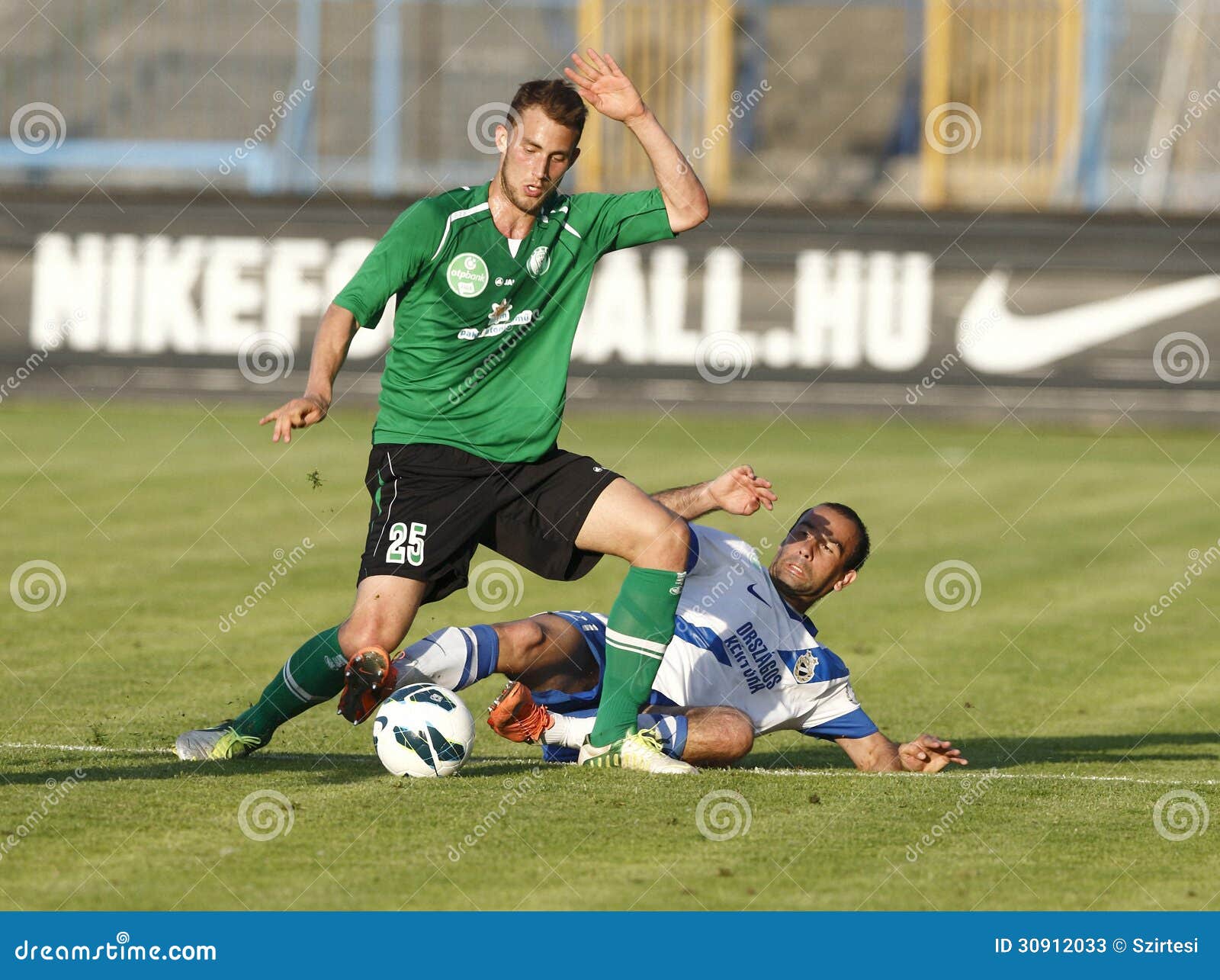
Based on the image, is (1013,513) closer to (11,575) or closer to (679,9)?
(11,575)

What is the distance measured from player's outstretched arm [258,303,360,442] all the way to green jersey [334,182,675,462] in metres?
0.28

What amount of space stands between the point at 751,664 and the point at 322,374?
2.07 m

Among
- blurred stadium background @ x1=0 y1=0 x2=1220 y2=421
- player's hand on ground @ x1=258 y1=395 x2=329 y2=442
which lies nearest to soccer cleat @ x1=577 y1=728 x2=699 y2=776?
player's hand on ground @ x1=258 y1=395 x2=329 y2=442

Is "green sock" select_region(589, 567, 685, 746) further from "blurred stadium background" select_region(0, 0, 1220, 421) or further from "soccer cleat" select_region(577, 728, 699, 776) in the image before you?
"blurred stadium background" select_region(0, 0, 1220, 421)

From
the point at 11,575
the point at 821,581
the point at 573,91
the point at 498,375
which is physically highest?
the point at 573,91

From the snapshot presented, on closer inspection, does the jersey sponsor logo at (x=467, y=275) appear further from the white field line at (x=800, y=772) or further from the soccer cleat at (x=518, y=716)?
the white field line at (x=800, y=772)

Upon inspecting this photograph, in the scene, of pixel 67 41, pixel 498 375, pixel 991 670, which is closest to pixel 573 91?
pixel 498 375

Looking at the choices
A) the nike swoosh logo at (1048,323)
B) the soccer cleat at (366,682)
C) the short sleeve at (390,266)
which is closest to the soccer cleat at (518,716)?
the soccer cleat at (366,682)

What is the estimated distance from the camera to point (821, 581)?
714cm

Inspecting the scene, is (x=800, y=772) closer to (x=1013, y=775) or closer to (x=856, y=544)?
(x=1013, y=775)

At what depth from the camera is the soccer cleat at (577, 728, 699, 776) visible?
648 centimetres

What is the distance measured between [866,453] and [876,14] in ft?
29.7

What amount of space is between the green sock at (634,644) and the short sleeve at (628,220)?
124cm

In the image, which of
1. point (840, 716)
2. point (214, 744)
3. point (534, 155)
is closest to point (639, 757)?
point (840, 716)
